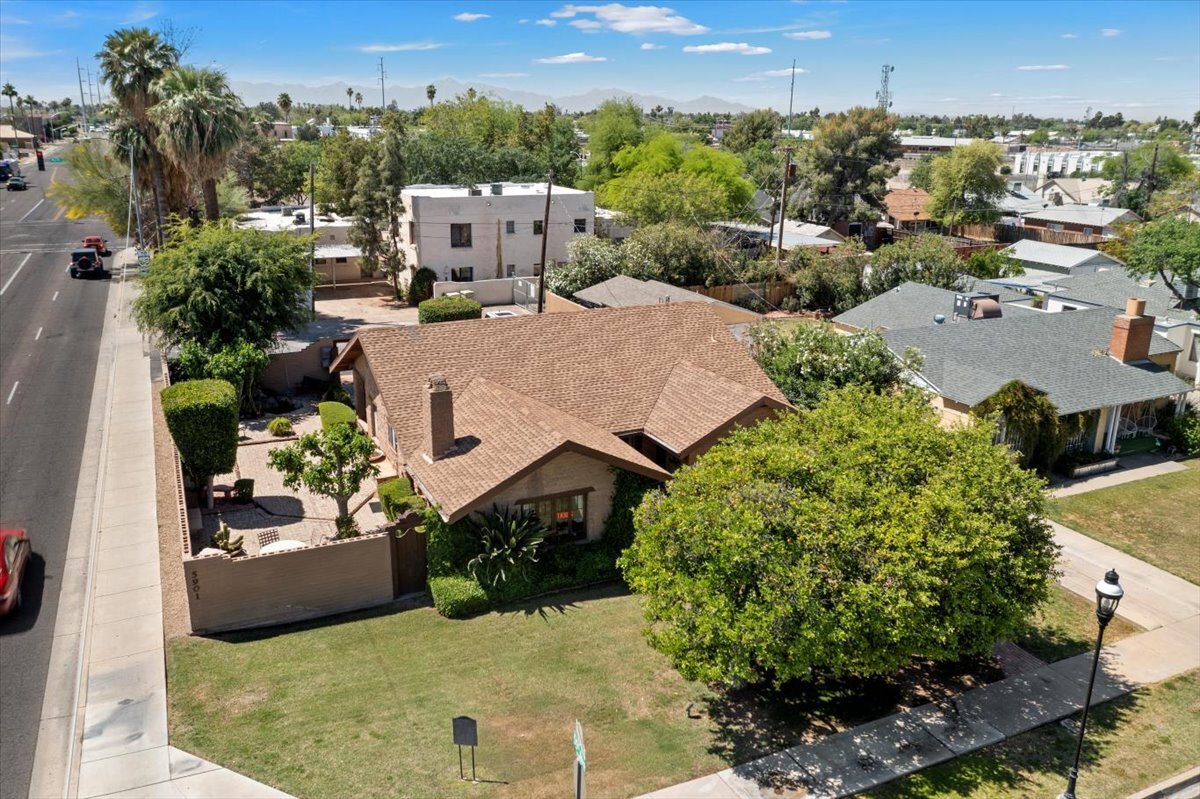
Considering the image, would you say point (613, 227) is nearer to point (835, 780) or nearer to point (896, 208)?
point (896, 208)

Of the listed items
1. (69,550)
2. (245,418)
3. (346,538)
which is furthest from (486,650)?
(245,418)

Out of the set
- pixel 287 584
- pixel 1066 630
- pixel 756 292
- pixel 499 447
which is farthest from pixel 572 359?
pixel 756 292

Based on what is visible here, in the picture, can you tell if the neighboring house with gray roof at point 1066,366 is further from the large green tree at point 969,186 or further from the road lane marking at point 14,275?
the road lane marking at point 14,275

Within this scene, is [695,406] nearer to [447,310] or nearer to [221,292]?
[221,292]

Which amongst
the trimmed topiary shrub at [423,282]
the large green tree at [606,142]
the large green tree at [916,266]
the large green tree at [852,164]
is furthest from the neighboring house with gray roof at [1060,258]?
the trimmed topiary shrub at [423,282]

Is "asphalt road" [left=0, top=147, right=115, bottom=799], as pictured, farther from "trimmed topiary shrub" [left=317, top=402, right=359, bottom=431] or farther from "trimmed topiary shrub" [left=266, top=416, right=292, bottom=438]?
"trimmed topiary shrub" [left=317, top=402, right=359, bottom=431]

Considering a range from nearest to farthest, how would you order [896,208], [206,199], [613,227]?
[206,199], [613,227], [896,208]
